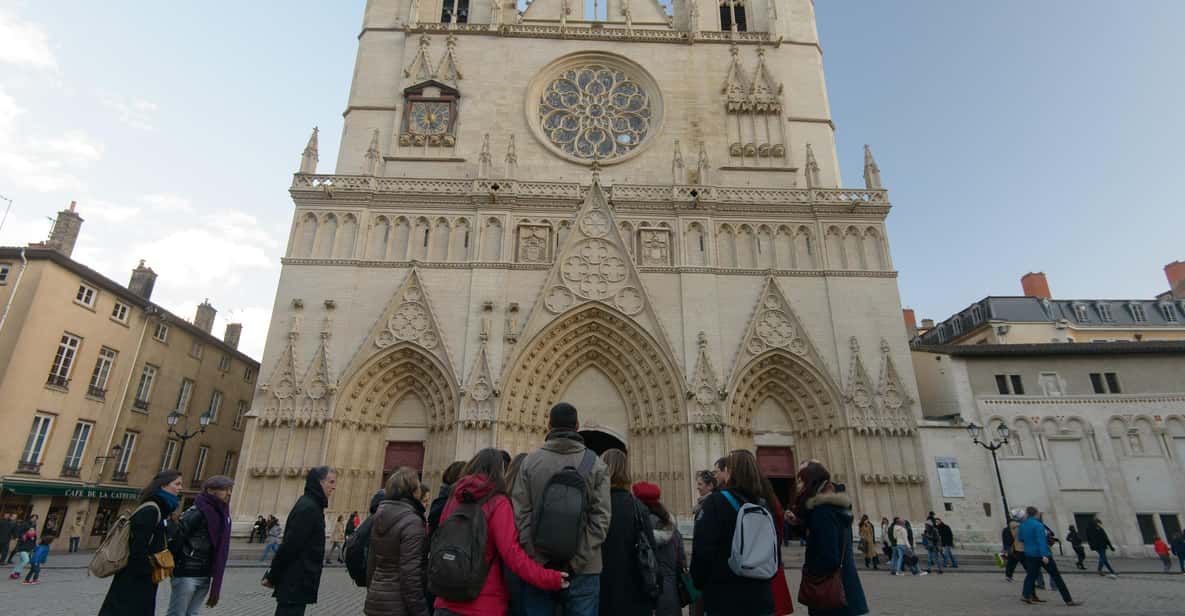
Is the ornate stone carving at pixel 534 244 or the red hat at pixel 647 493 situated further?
the ornate stone carving at pixel 534 244

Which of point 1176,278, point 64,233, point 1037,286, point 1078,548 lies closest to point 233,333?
point 64,233

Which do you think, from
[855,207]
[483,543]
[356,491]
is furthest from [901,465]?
[483,543]

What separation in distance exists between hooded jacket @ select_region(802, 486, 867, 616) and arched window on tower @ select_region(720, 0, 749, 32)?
88.4ft

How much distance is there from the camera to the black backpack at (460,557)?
3354 mm

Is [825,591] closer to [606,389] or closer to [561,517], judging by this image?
[561,517]

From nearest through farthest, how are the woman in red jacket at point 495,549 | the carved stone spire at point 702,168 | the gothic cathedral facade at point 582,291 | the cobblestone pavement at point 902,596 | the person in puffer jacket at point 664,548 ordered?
the woman in red jacket at point 495,549
the person in puffer jacket at point 664,548
the cobblestone pavement at point 902,596
the gothic cathedral facade at point 582,291
the carved stone spire at point 702,168

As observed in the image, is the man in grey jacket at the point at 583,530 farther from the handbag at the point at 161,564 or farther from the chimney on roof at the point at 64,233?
the chimney on roof at the point at 64,233

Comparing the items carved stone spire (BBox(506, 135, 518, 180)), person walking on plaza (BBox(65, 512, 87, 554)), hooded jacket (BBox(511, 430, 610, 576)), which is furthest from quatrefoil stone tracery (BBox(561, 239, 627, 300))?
person walking on plaza (BBox(65, 512, 87, 554))

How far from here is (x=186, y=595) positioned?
508 centimetres

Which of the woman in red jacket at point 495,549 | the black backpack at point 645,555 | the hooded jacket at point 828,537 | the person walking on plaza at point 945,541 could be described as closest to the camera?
the woman in red jacket at point 495,549

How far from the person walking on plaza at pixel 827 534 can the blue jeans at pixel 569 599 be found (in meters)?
1.66

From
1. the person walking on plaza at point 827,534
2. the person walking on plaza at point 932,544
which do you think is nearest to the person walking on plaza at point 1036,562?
the person walking on plaza at point 932,544

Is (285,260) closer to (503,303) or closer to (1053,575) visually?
(503,303)

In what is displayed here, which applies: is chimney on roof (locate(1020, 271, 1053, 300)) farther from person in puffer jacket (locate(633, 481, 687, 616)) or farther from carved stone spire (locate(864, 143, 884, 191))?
person in puffer jacket (locate(633, 481, 687, 616))
